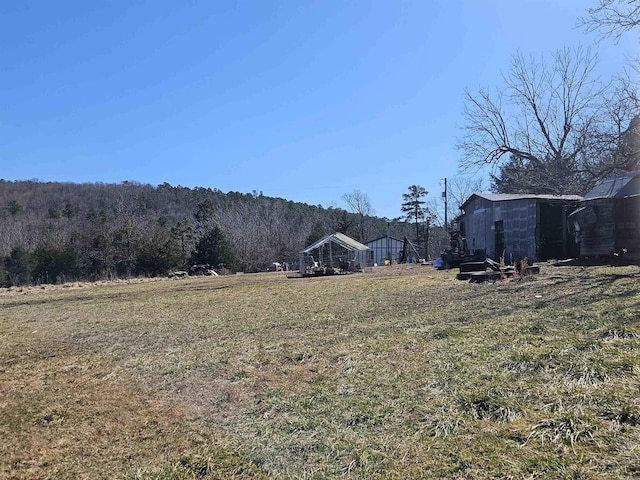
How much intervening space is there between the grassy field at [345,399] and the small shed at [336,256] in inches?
842

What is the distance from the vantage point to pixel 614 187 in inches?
641

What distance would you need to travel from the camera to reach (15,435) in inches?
141

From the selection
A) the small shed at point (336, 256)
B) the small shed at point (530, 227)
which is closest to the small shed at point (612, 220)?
the small shed at point (530, 227)

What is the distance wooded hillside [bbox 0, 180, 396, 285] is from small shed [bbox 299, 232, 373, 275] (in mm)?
8816

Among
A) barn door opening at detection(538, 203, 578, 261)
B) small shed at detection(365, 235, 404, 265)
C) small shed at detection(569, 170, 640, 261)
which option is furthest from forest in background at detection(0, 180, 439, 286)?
small shed at detection(569, 170, 640, 261)

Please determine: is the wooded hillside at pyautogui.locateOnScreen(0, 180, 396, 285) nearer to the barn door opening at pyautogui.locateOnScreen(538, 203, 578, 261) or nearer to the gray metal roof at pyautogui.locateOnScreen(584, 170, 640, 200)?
the barn door opening at pyautogui.locateOnScreen(538, 203, 578, 261)

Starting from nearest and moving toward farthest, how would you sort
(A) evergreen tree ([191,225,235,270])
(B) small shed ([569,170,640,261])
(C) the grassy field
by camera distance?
(C) the grassy field → (B) small shed ([569,170,640,261]) → (A) evergreen tree ([191,225,235,270])

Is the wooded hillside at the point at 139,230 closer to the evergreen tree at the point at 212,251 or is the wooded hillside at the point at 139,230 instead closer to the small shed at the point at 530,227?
the evergreen tree at the point at 212,251

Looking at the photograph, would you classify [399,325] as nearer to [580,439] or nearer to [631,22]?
[580,439]

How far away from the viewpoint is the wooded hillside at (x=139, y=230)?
33.9 metres

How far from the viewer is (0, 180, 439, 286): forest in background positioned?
111 feet

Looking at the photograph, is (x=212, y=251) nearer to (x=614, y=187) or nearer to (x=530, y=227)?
(x=530, y=227)

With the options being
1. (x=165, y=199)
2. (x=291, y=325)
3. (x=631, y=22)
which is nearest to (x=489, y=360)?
(x=291, y=325)

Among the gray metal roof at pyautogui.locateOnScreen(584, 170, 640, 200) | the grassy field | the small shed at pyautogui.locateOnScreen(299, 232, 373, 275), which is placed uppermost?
the gray metal roof at pyautogui.locateOnScreen(584, 170, 640, 200)
